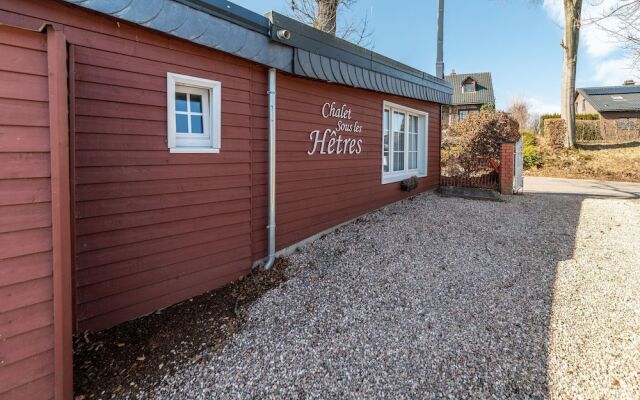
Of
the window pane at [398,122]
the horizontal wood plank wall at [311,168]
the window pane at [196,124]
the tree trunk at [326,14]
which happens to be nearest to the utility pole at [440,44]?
the window pane at [398,122]

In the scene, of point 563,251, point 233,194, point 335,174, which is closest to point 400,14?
point 335,174

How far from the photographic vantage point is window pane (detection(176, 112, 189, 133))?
356cm

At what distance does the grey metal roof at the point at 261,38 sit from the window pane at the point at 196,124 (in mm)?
699

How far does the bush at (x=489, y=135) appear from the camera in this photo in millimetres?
9992

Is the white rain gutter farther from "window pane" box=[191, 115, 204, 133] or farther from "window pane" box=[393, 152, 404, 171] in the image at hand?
"window pane" box=[393, 152, 404, 171]

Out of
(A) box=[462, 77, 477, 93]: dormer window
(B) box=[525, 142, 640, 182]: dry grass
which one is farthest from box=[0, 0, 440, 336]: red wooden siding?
(A) box=[462, 77, 477, 93]: dormer window

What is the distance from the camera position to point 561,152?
18016 mm

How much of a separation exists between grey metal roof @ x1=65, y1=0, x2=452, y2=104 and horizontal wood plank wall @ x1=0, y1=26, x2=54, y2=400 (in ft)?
3.48

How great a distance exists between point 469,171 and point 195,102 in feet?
26.7

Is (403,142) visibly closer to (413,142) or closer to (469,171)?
(413,142)

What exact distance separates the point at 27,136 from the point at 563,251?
581 centimetres

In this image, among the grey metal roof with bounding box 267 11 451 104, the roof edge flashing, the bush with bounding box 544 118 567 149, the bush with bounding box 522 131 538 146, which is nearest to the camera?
the roof edge flashing

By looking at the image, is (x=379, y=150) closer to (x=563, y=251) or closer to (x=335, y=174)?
(x=335, y=174)

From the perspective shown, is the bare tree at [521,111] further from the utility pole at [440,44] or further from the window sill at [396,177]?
the window sill at [396,177]
